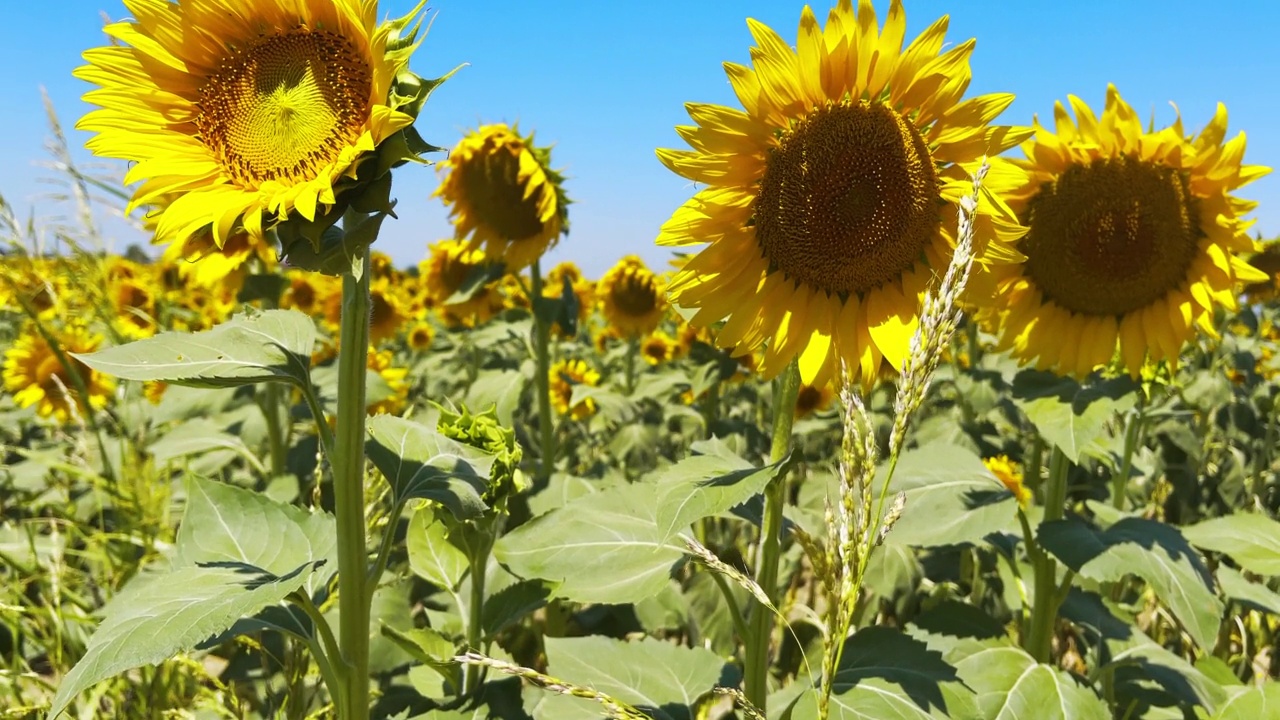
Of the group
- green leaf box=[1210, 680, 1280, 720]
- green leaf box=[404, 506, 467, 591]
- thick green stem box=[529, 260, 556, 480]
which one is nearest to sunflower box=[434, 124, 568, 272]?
thick green stem box=[529, 260, 556, 480]

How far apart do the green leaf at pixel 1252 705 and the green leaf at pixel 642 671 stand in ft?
4.22

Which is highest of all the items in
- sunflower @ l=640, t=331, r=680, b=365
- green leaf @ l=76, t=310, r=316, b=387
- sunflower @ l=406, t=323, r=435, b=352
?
sunflower @ l=406, t=323, r=435, b=352

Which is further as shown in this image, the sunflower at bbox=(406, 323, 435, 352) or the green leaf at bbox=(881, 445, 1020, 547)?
the sunflower at bbox=(406, 323, 435, 352)

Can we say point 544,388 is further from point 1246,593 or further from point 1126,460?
point 1246,593

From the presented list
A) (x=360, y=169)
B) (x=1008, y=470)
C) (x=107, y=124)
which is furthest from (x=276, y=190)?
(x=1008, y=470)

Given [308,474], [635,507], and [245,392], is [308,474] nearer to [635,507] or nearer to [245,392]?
[245,392]

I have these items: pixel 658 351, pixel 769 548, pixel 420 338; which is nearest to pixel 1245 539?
pixel 769 548

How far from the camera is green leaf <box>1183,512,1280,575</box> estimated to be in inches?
89.4

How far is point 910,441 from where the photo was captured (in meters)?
5.30

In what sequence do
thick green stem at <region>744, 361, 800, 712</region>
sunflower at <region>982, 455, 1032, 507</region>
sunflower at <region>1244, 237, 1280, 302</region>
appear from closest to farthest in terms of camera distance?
1. thick green stem at <region>744, 361, 800, 712</region>
2. sunflower at <region>982, 455, 1032, 507</region>
3. sunflower at <region>1244, 237, 1280, 302</region>

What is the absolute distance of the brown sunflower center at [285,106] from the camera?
61.2 inches

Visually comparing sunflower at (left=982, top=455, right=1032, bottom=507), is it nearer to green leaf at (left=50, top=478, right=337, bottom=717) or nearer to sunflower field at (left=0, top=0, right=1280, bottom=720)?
sunflower field at (left=0, top=0, right=1280, bottom=720)

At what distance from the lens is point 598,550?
199 cm

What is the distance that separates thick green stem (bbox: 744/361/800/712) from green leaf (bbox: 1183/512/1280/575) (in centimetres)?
139
